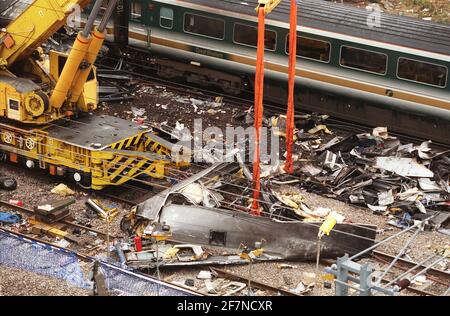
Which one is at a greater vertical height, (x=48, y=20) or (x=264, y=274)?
(x=48, y=20)

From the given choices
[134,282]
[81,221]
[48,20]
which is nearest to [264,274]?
[134,282]

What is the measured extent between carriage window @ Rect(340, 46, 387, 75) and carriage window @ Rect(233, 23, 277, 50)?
2024 millimetres

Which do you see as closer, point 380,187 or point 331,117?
point 380,187

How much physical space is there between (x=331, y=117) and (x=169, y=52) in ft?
17.3

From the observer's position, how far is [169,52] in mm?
24406

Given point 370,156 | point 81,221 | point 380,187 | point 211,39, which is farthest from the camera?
point 211,39

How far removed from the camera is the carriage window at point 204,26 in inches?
920

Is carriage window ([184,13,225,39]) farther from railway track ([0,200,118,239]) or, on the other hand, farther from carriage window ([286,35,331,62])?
railway track ([0,200,118,239])

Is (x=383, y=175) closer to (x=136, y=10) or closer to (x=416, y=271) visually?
(x=416, y=271)

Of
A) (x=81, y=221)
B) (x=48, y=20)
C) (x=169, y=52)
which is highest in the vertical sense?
(x=48, y=20)

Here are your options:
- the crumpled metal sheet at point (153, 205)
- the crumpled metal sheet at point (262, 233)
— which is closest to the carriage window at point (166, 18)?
the crumpled metal sheet at point (153, 205)

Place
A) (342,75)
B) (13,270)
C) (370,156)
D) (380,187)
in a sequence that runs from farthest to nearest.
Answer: (342,75) < (370,156) < (380,187) < (13,270)

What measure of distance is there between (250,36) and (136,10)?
3985 millimetres
